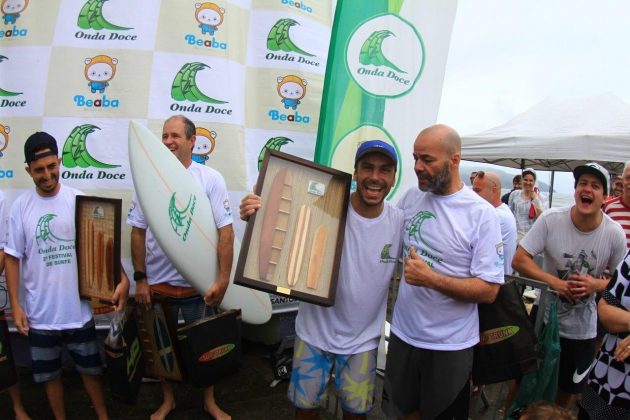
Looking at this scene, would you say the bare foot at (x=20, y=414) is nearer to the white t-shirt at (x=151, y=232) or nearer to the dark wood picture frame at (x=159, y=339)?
the dark wood picture frame at (x=159, y=339)

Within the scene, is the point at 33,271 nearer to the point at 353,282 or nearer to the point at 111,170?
the point at 111,170

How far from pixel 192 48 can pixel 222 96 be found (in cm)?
51

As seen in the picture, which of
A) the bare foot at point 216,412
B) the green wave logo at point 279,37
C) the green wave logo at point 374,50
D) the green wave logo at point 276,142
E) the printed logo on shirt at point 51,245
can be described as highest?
the green wave logo at point 279,37

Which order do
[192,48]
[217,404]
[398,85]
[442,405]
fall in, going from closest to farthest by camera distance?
[442,405] → [217,404] → [398,85] → [192,48]

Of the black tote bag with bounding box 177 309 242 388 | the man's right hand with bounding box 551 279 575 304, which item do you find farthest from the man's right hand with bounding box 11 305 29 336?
the man's right hand with bounding box 551 279 575 304

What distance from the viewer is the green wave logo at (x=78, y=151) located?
3.72m

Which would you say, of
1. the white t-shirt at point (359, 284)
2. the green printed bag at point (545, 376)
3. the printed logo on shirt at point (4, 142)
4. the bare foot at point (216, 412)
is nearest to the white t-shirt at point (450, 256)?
the white t-shirt at point (359, 284)

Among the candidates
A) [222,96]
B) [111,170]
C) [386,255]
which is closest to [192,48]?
[222,96]

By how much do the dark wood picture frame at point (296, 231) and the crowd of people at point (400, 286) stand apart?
0.09 metres

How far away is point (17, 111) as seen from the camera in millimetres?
3740

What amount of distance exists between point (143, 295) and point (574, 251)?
283cm

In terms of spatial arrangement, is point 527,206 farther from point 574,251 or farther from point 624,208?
point 574,251

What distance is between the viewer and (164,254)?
295 cm

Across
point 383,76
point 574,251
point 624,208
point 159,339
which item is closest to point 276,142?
point 383,76
